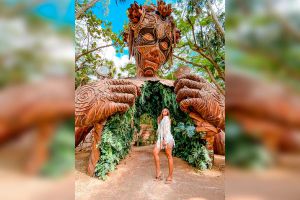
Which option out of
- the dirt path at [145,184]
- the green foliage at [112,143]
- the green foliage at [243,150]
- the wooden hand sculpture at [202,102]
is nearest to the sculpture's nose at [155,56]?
the wooden hand sculpture at [202,102]

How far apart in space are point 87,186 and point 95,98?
123 centimetres

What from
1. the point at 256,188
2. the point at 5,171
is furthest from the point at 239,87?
the point at 5,171

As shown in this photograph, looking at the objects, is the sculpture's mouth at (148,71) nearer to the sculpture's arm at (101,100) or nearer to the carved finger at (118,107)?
the sculpture's arm at (101,100)

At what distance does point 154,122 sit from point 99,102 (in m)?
1.85

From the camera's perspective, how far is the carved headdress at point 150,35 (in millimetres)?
4832

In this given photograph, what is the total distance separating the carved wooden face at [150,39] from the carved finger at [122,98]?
1.10m

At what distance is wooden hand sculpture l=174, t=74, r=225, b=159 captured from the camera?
3.96 metres

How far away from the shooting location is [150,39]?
16.0 feet

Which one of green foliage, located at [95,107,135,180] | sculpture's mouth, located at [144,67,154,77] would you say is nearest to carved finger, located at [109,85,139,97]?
green foliage, located at [95,107,135,180]

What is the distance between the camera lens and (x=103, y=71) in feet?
20.9

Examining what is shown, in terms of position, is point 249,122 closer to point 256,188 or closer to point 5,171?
point 256,188

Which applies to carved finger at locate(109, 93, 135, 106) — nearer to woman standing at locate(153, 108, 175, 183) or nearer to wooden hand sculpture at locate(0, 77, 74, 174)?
woman standing at locate(153, 108, 175, 183)

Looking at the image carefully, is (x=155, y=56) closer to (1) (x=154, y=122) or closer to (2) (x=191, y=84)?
(2) (x=191, y=84)

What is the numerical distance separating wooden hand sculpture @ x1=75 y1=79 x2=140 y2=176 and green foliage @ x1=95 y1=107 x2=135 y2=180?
0.31 feet
